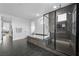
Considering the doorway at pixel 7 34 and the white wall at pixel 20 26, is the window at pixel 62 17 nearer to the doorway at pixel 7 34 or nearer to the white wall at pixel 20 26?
the white wall at pixel 20 26

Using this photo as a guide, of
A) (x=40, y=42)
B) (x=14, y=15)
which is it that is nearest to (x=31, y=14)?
(x=14, y=15)

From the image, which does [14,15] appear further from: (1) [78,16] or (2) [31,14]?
(1) [78,16]

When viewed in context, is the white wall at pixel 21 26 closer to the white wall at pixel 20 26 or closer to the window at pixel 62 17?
the white wall at pixel 20 26

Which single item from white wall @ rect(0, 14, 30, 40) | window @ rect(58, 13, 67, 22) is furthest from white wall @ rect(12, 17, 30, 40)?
window @ rect(58, 13, 67, 22)

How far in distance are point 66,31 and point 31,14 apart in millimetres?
662

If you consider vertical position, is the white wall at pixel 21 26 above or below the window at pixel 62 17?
below

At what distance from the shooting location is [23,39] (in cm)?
134

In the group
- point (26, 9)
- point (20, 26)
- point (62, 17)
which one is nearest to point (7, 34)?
point (20, 26)

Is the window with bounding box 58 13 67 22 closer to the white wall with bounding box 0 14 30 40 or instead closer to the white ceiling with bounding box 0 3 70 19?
the white ceiling with bounding box 0 3 70 19

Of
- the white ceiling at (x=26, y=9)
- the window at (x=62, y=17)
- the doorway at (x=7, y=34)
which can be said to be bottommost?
the doorway at (x=7, y=34)

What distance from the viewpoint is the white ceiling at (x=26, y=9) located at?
4.14 ft

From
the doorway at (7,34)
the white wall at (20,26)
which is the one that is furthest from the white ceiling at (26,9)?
the doorway at (7,34)

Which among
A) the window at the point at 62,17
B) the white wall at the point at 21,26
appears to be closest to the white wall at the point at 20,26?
the white wall at the point at 21,26

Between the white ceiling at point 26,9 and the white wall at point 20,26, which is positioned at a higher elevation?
the white ceiling at point 26,9
